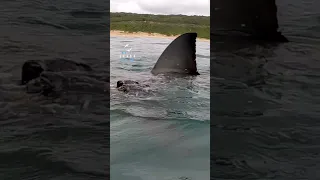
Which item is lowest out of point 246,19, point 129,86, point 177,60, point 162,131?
point 162,131

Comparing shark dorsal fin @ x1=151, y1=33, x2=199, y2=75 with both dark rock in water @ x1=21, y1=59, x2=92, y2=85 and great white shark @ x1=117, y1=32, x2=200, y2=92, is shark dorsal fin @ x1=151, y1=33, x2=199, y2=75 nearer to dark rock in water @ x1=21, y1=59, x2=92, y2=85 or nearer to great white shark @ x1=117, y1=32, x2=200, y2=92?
great white shark @ x1=117, y1=32, x2=200, y2=92

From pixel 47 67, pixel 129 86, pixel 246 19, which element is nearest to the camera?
pixel 47 67

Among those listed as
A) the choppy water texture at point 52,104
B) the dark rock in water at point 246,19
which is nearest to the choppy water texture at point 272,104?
the dark rock in water at point 246,19

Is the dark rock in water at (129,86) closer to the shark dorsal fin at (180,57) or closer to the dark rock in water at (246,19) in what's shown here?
the shark dorsal fin at (180,57)

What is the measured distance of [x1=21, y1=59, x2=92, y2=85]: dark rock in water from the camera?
4261 millimetres

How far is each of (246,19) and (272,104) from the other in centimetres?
106

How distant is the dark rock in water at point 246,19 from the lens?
14.7 feet

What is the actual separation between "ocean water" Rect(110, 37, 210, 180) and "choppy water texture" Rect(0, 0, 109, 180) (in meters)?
0.48

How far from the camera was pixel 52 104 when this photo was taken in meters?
4.19

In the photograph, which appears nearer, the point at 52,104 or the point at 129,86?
the point at 52,104

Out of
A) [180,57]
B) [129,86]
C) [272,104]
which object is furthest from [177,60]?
[272,104]

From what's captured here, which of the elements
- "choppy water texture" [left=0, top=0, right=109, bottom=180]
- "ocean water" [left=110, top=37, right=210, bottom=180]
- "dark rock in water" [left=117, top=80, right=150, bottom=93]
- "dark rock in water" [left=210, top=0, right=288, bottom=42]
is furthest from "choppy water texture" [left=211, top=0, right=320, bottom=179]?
"dark rock in water" [left=117, top=80, right=150, bottom=93]

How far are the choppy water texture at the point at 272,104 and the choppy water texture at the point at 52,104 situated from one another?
133 centimetres

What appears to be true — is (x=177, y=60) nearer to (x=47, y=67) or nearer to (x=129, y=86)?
(x=129, y=86)
